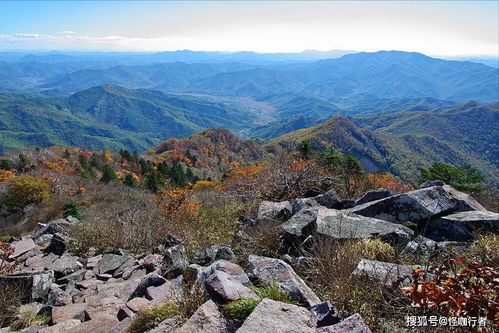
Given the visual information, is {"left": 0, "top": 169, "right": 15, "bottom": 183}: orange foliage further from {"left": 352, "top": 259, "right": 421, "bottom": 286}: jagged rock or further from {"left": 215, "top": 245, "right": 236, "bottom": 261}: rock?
{"left": 352, "top": 259, "right": 421, "bottom": 286}: jagged rock

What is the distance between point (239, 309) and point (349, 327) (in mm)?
1137

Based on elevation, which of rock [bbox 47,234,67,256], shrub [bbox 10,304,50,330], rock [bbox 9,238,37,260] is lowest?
rock [bbox 9,238,37,260]

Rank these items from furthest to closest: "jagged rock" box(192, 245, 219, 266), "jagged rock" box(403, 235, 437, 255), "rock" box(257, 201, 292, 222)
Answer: "rock" box(257, 201, 292, 222) < "jagged rock" box(192, 245, 219, 266) < "jagged rock" box(403, 235, 437, 255)

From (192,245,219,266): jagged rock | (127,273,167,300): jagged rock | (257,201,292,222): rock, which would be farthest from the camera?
(257,201,292,222): rock

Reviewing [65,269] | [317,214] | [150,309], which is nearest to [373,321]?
[150,309]

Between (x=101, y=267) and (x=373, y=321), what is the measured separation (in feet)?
20.5

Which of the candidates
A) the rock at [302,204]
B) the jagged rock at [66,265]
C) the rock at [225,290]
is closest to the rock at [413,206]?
the rock at [302,204]

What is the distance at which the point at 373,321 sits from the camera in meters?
4.36

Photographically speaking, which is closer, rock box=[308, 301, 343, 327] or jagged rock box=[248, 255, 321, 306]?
rock box=[308, 301, 343, 327]

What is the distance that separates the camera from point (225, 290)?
4.45 meters

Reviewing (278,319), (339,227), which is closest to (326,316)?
(278,319)

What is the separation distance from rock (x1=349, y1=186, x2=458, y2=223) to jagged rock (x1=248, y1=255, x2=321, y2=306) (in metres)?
3.90

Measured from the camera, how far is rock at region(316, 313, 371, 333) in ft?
12.4

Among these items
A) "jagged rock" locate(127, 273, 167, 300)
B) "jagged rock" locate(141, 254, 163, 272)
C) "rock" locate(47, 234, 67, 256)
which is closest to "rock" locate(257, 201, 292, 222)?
"jagged rock" locate(141, 254, 163, 272)
